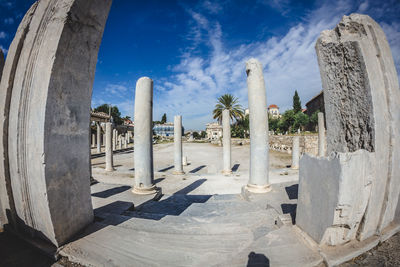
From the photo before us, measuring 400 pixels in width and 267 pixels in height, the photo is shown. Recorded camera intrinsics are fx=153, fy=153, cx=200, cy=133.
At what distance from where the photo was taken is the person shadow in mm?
1507

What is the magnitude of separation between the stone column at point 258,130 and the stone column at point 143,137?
319cm

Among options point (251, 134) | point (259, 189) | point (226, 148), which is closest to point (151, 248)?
point (259, 189)

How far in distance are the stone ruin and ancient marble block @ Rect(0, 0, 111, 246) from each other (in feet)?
0.04

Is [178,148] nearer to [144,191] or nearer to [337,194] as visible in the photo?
[144,191]

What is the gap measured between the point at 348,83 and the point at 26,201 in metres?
4.35

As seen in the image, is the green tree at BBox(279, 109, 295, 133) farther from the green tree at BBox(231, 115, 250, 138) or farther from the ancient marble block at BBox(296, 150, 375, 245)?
the ancient marble block at BBox(296, 150, 375, 245)

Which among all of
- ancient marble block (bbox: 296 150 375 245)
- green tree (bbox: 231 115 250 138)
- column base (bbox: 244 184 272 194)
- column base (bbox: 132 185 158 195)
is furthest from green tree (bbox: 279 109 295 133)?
ancient marble block (bbox: 296 150 375 245)

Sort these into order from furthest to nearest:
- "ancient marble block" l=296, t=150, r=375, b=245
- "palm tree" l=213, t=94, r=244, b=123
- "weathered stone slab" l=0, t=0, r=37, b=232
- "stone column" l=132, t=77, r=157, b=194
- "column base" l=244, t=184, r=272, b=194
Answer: "palm tree" l=213, t=94, r=244, b=123 → "stone column" l=132, t=77, r=157, b=194 → "column base" l=244, t=184, r=272, b=194 → "weathered stone slab" l=0, t=0, r=37, b=232 → "ancient marble block" l=296, t=150, r=375, b=245

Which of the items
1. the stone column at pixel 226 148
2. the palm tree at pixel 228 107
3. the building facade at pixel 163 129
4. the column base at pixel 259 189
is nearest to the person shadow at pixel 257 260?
the column base at pixel 259 189

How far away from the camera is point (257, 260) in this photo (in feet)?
5.08

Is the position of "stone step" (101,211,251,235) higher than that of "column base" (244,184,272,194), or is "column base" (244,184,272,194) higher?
"stone step" (101,211,251,235)

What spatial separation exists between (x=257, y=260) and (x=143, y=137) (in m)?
4.33

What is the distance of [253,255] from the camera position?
161 cm

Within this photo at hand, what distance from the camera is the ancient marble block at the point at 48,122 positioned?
1.81 meters
